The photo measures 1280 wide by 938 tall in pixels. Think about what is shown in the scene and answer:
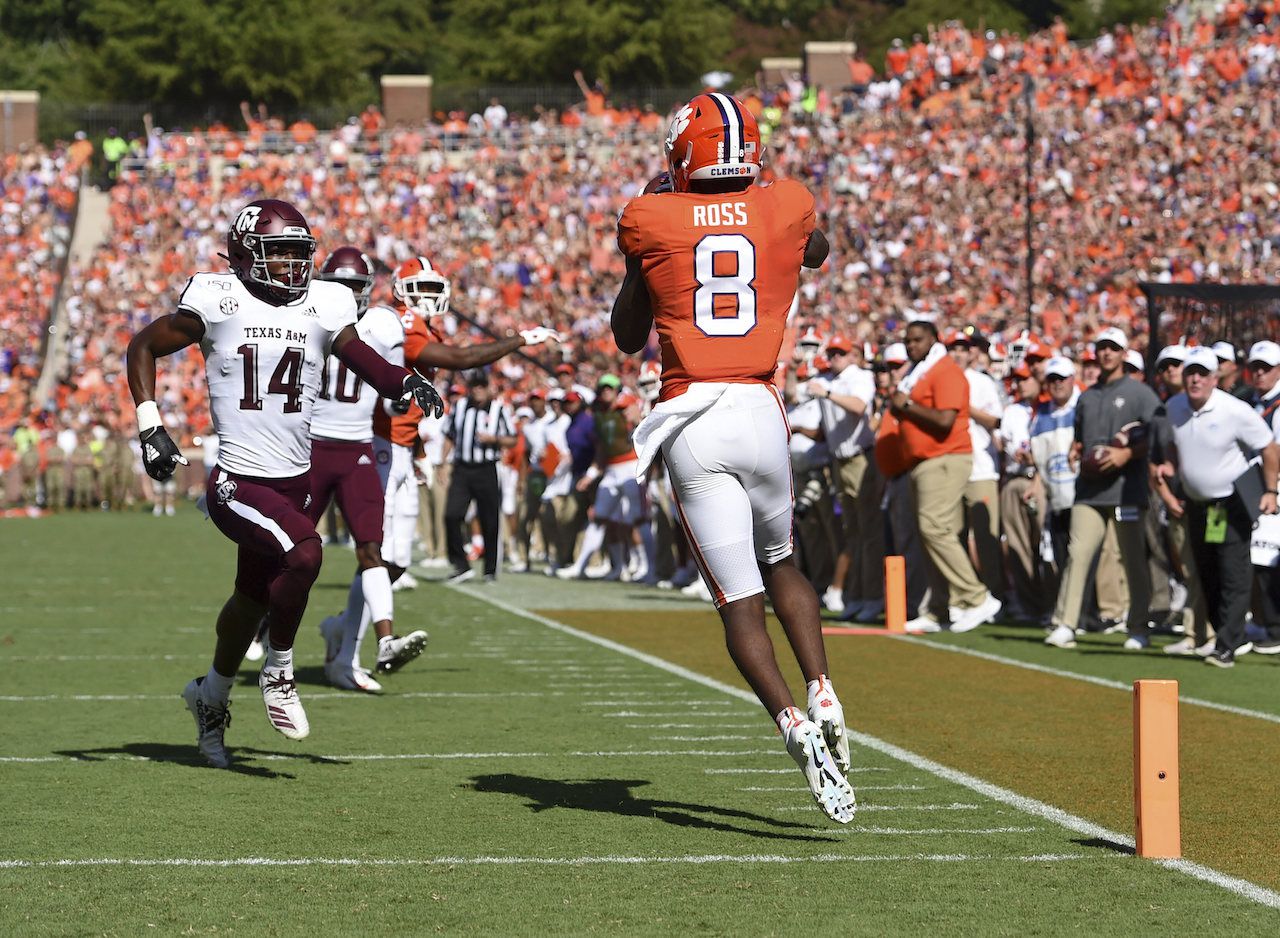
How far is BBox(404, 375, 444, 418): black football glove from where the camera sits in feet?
24.5

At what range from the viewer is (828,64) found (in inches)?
1929

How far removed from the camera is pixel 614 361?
102ft

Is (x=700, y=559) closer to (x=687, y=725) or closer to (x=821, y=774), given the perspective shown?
(x=821, y=774)

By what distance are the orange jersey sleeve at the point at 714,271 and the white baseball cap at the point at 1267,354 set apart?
734 centimetres

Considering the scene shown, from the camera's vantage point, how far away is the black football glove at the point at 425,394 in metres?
7.46

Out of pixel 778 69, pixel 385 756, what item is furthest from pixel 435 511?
pixel 778 69

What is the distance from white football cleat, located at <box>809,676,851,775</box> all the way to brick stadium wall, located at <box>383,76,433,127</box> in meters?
48.5

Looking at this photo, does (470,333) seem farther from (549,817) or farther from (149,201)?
(549,817)

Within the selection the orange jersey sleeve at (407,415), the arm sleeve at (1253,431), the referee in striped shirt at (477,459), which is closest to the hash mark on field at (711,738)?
the orange jersey sleeve at (407,415)

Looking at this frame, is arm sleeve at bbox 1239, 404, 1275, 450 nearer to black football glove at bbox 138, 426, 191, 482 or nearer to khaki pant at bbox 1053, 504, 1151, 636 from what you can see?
khaki pant at bbox 1053, 504, 1151, 636

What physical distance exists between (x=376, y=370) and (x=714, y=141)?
180 centimetres

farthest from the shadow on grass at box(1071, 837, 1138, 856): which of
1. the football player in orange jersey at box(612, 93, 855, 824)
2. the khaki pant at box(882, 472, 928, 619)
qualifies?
the khaki pant at box(882, 472, 928, 619)

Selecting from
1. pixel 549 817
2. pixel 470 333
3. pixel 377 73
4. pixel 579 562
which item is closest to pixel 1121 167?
pixel 470 333

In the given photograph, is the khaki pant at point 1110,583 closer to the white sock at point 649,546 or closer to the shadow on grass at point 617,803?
the white sock at point 649,546
